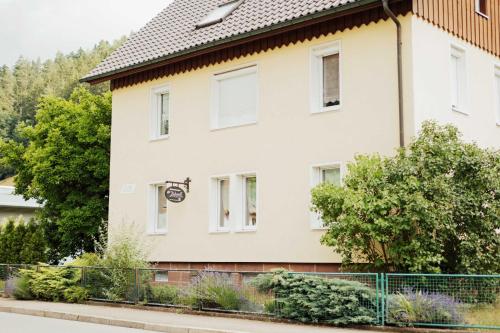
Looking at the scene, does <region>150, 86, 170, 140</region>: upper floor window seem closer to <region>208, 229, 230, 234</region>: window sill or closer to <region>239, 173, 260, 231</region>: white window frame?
<region>239, 173, 260, 231</region>: white window frame

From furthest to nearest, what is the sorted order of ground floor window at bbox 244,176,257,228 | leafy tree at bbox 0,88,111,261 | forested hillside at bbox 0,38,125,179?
forested hillside at bbox 0,38,125,179
leafy tree at bbox 0,88,111,261
ground floor window at bbox 244,176,257,228

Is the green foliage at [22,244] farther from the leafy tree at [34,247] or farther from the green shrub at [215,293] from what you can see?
the green shrub at [215,293]

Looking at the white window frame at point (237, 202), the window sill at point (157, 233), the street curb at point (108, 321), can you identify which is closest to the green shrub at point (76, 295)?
the street curb at point (108, 321)

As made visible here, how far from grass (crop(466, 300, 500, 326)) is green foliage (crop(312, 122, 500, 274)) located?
207 cm

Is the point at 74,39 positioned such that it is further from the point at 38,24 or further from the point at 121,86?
the point at 121,86

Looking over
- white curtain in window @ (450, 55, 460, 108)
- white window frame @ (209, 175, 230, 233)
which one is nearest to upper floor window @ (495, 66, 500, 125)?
white curtain in window @ (450, 55, 460, 108)

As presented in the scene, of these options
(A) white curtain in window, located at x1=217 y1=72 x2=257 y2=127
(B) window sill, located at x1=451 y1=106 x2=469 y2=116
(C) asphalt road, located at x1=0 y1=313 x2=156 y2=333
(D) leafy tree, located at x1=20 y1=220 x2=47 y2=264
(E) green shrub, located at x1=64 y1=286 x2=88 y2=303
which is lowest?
(C) asphalt road, located at x1=0 y1=313 x2=156 y2=333

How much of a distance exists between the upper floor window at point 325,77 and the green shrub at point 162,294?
569 cm

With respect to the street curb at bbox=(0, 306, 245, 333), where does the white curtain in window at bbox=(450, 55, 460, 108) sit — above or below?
above

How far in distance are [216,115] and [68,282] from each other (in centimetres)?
614

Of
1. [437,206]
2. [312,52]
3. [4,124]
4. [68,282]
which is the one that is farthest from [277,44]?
[4,124]

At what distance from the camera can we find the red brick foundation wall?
58.0 feet

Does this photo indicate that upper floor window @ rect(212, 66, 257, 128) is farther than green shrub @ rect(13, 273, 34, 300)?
Yes

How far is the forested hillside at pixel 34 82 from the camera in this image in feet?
319
